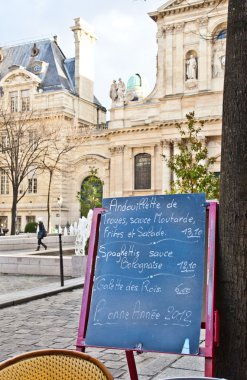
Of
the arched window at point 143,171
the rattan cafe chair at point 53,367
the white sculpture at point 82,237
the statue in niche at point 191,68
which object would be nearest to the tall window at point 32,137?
the arched window at point 143,171

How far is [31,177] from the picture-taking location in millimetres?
47781

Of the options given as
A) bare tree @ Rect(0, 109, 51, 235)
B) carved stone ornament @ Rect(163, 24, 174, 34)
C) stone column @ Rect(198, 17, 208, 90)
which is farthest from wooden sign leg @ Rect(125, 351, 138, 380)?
carved stone ornament @ Rect(163, 24, 174, 34)

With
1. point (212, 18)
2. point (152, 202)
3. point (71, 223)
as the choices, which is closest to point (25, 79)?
point (71, 223)

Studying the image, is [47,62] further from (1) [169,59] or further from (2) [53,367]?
(2) [53,367]

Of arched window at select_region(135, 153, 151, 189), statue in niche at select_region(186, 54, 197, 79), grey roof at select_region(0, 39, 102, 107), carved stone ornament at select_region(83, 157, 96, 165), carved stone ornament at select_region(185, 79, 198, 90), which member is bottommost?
arched window at select_region(135, 153, 151, 189)

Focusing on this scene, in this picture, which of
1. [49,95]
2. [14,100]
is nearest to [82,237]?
[49,95]

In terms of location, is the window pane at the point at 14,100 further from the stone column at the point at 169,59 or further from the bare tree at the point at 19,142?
the stone column at the point at 169,59

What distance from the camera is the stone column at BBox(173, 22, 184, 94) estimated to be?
42.2 metres

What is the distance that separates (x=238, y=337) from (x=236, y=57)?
6.68 ft

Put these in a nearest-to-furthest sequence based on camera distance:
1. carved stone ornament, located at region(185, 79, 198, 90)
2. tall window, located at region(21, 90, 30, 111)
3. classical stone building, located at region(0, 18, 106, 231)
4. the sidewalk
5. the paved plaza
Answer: the paved plaza → the sidewalk → carved stone ornament, located at region(185, 79, 198, 90) → classical stone building, located at region(0, 18, 106, 231) → tall window, located at region(21, 90, 30, 111)

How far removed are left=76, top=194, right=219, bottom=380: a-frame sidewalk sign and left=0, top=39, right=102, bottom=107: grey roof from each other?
45255 millimetres

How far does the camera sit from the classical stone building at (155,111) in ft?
133

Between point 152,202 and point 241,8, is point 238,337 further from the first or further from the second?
point 241,8

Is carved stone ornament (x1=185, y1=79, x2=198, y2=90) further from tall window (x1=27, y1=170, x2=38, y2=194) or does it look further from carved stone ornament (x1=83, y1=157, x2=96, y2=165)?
tall window (x1=27, y1=170, x2=38, y2=194)
